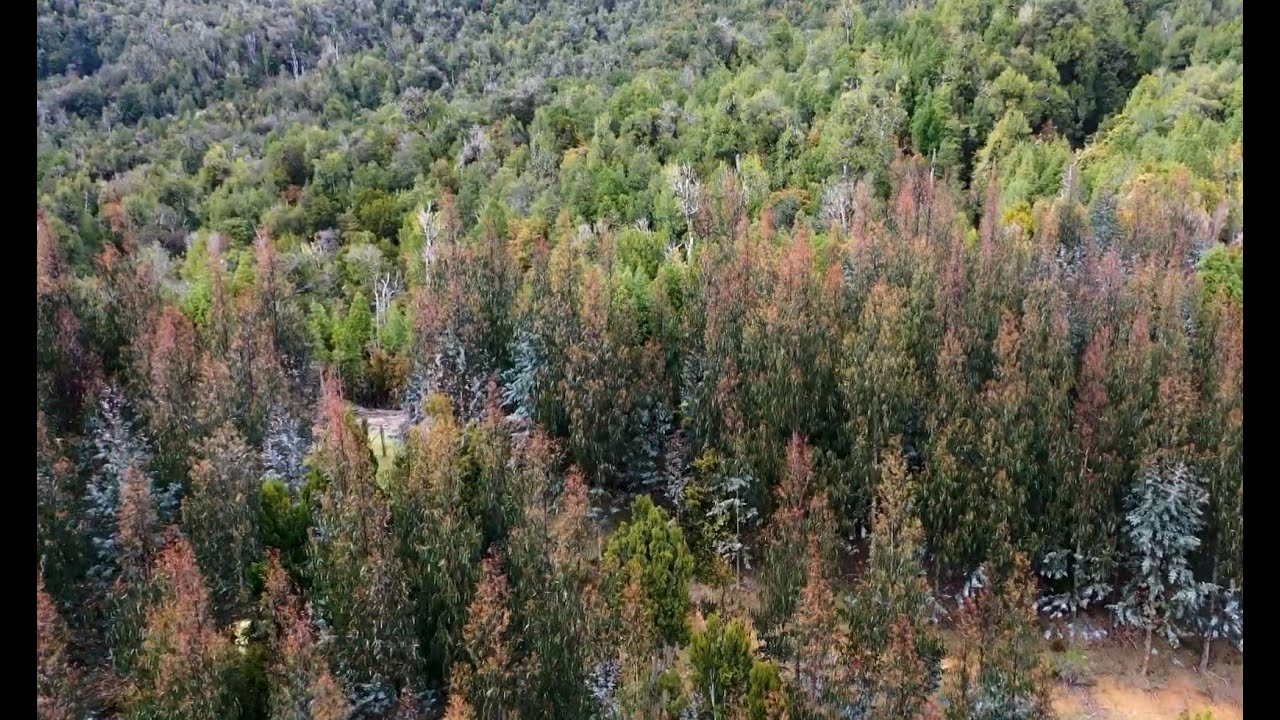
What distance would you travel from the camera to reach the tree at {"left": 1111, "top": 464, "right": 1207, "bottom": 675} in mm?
27594

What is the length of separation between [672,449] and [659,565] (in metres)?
9.28

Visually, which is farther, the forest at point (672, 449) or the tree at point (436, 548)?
the tree at point (436, 548)

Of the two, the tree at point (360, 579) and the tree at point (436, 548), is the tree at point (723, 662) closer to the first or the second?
the tree at point (436, 548)

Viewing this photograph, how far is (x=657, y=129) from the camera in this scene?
229 feet

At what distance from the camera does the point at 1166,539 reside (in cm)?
2762

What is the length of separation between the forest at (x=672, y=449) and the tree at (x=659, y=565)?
11 cm

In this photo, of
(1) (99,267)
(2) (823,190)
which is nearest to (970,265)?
(2) (823,190)

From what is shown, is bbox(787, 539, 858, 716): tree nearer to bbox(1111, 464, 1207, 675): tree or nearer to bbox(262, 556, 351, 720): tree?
bbox(262, 556, 351, 720): tree

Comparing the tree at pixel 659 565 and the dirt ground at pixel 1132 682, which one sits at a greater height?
the tree at pixel 659 565

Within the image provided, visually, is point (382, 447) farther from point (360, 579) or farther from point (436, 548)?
point (360, 579)

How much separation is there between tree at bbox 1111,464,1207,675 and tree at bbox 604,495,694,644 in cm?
1501

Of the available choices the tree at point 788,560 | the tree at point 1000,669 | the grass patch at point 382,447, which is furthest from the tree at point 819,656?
the grass patch at point 382,447

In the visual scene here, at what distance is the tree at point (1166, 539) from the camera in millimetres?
27594

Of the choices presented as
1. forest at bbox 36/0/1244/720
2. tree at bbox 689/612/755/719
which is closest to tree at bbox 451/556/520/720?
forest at bbox 36/0/1244/720
